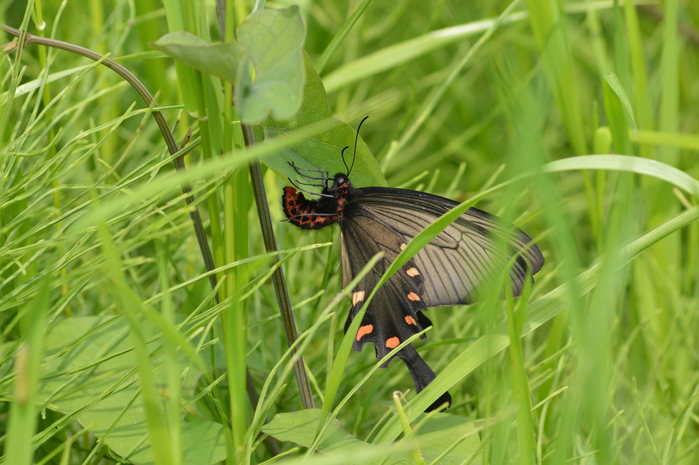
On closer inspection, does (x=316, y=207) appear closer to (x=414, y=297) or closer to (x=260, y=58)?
(x=414, y=297)

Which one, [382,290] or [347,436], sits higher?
[382,290]

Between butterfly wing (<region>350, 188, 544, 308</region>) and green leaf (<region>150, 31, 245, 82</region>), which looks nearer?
green leaf (<region>150, 31, 245, 82</region>)

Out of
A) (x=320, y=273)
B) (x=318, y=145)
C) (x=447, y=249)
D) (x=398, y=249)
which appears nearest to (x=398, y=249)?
(x=398, y=249)

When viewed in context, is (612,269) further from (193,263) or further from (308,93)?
(193,263)

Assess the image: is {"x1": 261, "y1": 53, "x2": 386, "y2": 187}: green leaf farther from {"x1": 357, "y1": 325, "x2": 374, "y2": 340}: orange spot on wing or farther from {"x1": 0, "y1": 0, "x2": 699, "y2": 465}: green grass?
{"x1": 357, "y1": 325, "x2": 374, "y2": 340}: orange spot on wing

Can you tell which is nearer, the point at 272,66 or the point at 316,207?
the point at 272,66

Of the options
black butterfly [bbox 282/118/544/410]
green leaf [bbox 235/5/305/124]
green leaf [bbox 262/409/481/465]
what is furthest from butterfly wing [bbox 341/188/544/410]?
green leaf [bbox 235/5/305/124]

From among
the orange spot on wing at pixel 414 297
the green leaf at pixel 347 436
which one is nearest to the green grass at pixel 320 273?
the green leaf at pixel 347 436
